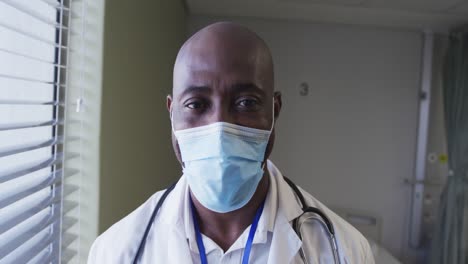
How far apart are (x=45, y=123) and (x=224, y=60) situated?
522 millimetres

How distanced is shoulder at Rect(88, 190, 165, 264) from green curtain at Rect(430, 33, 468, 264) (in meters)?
2.55

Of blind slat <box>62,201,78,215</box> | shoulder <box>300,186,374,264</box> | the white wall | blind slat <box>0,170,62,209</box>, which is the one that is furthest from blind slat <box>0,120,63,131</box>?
the white wall

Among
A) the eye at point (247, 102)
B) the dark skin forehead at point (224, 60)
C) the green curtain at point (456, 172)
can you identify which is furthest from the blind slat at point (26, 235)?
the green curtain at point (456, 172)

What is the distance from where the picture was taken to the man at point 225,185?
27.7 inches

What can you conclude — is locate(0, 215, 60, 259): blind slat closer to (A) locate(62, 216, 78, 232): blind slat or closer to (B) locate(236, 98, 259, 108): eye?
(A) locate(62, 216, 78, 232): blind slat

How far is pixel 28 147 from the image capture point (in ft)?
2.49

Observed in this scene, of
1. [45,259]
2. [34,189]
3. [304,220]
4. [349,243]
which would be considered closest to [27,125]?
[34,189]

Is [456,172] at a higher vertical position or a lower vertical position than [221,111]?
lower

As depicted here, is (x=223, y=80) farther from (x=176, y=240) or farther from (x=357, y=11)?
(x=357, y=11)

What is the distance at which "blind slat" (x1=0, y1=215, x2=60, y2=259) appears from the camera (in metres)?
0.68

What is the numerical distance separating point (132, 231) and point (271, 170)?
41 cm

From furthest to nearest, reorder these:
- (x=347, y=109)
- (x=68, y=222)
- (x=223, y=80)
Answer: (x=347, y=109) → (x=68, y=222) → (x=223, y=80)

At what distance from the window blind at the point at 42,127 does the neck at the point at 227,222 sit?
427 mm

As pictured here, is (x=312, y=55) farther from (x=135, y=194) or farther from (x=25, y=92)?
(x=25, y=92)
